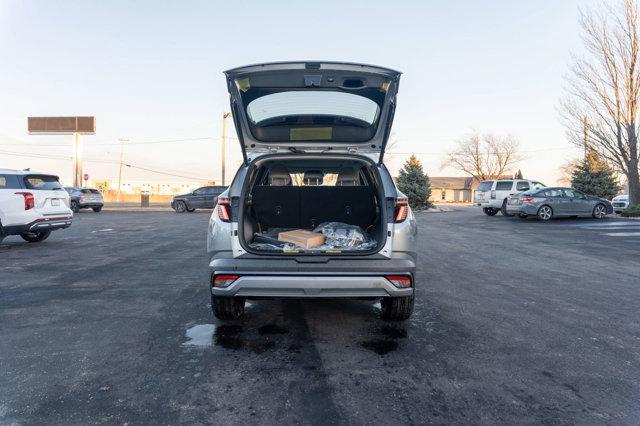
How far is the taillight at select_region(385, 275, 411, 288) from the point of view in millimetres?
3436

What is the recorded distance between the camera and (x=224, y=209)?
12.1 feet

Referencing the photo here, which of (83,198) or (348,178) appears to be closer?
(348,178)

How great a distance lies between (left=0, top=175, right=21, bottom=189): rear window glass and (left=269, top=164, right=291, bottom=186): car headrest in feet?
24.6

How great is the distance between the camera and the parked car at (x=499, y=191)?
20719 mm

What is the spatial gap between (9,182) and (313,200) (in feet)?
26.6

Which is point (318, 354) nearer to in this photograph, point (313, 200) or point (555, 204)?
point (313, 200)

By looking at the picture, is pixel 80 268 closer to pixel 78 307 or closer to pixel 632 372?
pixel 78 307

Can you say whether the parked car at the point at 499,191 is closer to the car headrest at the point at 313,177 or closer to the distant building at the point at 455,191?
the car headrest at the point at 313,177

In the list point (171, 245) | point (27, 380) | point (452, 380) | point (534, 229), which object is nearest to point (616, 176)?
point (534, 229)

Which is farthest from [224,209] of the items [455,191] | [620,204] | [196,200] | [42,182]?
[455,191]

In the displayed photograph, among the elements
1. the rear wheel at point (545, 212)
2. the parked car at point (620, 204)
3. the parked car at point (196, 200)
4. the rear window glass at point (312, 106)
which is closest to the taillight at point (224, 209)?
the rear window glass at point (312, 106)

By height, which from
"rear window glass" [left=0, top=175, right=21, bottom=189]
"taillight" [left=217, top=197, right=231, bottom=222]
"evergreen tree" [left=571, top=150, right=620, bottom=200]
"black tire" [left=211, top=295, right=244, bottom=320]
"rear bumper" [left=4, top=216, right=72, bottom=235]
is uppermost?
"evergreen tree" [left=571, top=150, right=620, bottom=200]

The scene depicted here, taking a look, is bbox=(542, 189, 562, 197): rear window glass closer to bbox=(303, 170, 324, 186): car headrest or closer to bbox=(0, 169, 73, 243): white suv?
bbox=(303, 170, 324, 186): car headrest

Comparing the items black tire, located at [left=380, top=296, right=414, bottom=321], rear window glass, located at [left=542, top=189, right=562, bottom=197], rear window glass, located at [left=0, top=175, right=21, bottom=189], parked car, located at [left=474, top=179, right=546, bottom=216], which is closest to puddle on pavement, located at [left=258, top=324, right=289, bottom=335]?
black tire, located at [left=380, top=296, right=414, bottom=321]
